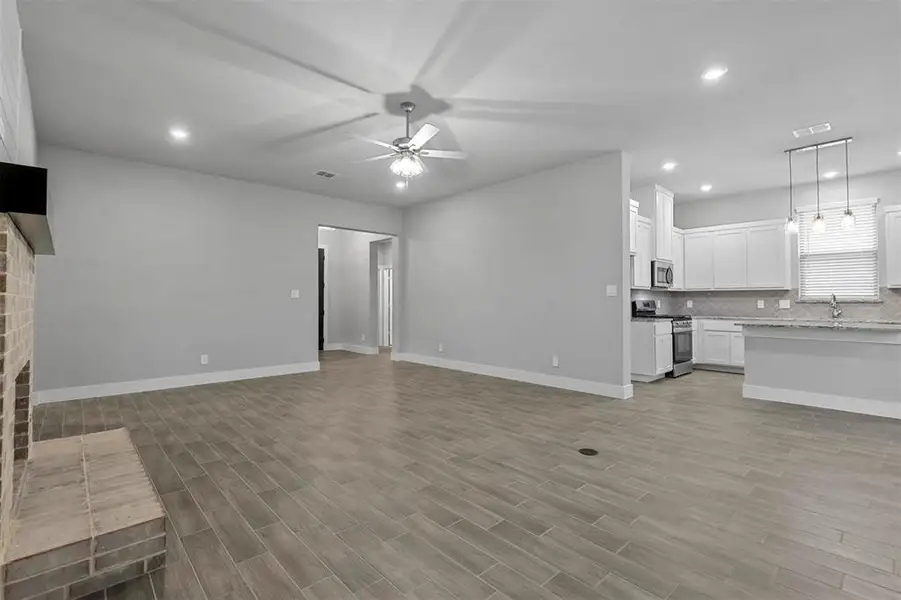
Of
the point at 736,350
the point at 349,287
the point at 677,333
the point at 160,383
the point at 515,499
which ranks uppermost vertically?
the point at 349,287

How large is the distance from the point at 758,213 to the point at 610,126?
461cm

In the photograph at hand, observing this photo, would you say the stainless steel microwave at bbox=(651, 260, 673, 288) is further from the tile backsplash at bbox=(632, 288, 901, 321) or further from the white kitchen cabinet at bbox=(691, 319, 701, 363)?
the white kitchen cabinet at bbox=(691, 319, 701, 363)

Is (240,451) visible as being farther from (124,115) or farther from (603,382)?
(603,382)

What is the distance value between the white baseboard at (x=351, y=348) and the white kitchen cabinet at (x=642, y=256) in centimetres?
559

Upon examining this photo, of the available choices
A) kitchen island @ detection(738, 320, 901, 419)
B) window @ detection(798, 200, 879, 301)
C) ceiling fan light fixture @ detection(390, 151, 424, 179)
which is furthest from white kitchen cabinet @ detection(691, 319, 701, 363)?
ceiling fan light fixture @ detection(390, 151, 424, 179)

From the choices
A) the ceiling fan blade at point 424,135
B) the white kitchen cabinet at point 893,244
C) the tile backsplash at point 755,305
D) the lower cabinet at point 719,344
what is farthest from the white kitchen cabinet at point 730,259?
the ceiling fan blade at point 424,135

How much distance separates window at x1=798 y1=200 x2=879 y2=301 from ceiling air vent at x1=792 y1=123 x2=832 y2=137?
2218 millimetres

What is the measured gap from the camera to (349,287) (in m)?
9.96

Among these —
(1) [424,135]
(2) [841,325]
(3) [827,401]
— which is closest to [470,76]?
(1) [424,135]

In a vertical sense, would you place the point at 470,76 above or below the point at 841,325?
above

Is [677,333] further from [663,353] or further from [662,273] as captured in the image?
[662,273]

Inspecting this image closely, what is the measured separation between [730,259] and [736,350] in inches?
63.0

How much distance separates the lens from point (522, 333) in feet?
20.5

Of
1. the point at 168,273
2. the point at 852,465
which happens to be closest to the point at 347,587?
the point at 852,465
